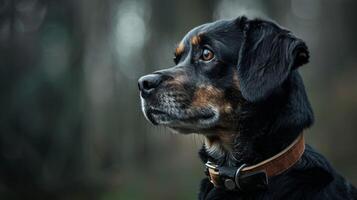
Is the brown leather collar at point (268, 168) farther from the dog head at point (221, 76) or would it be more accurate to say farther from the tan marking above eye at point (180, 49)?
the tan marking above eye at point (180, 49)

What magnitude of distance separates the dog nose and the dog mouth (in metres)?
0.13

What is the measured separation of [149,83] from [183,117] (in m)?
0.36

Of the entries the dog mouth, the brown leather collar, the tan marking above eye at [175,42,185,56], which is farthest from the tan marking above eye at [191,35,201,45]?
the brown leather collar

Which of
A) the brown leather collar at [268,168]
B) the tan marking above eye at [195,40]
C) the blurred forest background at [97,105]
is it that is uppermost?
the tan marking above eye at [195,40]

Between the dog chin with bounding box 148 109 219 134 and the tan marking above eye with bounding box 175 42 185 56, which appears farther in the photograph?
the tan marking above eye with bounding box 175 42 185 56

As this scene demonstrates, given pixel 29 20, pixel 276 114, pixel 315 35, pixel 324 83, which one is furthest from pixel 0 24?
pixel 315 35

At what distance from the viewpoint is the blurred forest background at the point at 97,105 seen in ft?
35.2

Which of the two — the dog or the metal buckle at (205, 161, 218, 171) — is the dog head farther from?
the metal buckle at (205, 161, 218, 171)

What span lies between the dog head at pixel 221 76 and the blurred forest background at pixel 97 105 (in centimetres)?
76

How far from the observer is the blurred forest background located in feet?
35.2

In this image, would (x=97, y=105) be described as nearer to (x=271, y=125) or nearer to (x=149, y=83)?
(x=149, y=83)

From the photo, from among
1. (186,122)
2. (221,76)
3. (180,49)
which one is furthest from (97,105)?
(221,76)

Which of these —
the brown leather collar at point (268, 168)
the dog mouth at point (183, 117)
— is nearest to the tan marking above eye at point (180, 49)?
the dog mouth at point (183, 117)

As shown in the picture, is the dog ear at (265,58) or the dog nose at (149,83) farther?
the dog nose at (149,83)
